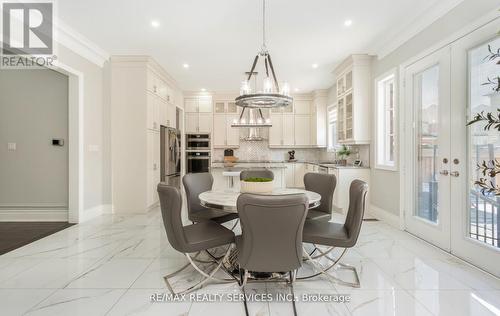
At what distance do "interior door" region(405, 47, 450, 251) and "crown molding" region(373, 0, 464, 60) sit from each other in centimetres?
40

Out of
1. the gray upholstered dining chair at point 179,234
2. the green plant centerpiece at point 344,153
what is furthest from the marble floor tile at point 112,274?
the green plant centerpiece at point 344,153

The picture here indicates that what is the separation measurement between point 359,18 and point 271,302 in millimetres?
3291

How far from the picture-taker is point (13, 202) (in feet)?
13.2

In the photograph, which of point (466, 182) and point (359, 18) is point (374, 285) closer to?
point (466, 182)

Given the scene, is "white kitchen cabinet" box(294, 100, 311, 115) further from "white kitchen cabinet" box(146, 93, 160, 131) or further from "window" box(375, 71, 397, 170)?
"white kitchen cabinet" box(146, 93, 160, 131)

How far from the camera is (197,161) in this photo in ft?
22.5

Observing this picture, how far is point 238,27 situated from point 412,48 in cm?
229

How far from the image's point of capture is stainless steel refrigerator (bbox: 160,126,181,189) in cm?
504

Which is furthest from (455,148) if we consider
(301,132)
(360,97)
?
(301,132)

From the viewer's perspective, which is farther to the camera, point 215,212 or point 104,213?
point 104,213

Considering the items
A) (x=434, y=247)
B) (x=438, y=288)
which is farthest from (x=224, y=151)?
(x=438, y=288)

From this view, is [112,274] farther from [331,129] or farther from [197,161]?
[331,129]

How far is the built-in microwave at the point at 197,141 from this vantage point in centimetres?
686

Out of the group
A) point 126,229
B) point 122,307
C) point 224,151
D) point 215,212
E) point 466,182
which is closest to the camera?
point 122,307
